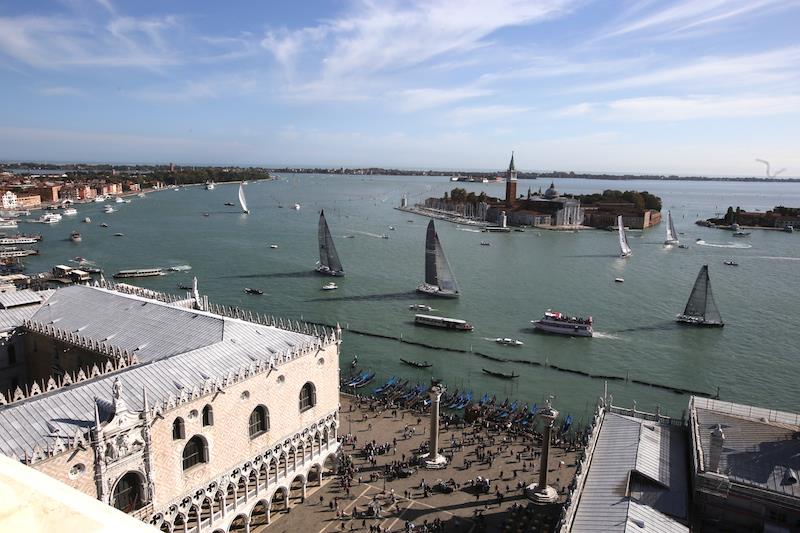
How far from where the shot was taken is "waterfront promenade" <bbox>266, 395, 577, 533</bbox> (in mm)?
24047

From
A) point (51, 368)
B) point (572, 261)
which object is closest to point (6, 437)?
point (51, 368)

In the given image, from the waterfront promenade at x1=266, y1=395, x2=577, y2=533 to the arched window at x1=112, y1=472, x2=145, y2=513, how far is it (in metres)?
6.65

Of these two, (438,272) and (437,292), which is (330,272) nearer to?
(438,272)

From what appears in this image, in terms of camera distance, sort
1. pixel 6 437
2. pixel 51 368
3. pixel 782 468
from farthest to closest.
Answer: pixel 51 368 < pixel 782 468 < pixel 6 437

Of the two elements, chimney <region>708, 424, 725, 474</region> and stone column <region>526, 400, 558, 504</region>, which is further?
stone column <region>526, 400, 558, 504</region>

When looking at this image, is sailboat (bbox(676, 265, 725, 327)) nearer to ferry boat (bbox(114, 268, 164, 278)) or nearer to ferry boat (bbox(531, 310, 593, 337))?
ferry boat (bbox(531, 310, 593, 337))

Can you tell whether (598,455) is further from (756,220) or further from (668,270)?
(756,220)

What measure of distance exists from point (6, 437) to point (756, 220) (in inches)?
6419

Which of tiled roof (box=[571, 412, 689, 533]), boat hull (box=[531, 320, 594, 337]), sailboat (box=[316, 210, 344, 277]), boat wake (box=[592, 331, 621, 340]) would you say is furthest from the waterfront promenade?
sailboat (box=[316, 210, 344, 277])

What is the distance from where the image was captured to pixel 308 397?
86.7 ft

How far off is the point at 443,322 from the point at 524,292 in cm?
1801

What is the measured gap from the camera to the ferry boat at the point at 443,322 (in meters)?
52.1

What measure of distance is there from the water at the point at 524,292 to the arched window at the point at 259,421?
1876 cm

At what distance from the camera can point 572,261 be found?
88.7m
